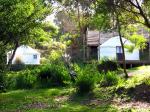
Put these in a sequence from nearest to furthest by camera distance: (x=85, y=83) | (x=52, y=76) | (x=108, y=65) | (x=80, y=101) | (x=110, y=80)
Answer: (x=80, y=101), (x=85, y=83), (x=110, y=80), (x=52, y=76), (x=108, y=65)

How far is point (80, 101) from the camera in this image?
1655 cm

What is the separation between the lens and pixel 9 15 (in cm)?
1606

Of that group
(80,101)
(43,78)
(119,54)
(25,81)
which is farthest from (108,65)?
(119,54)

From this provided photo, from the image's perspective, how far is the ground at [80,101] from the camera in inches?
567

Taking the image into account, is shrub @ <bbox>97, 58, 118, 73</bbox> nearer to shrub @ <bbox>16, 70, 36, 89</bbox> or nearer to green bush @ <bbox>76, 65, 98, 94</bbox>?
shrub @ <bbox>16, 70, 36, 89</bbox>

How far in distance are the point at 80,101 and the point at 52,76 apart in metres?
7.14

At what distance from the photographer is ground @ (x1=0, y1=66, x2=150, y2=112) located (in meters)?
14.4

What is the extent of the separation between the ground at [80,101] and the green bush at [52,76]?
3.41m

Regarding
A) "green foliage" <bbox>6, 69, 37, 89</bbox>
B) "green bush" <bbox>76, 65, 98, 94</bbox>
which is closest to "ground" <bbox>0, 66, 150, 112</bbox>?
"green bush" <bbox>76, 65, 98, 94</bbox>

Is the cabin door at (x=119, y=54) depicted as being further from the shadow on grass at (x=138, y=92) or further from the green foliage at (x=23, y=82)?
the shadow on grass at (x=138, y=92)

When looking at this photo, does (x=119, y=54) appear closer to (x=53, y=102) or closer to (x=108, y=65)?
(x=108, y=65)

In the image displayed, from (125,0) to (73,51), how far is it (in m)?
42.0

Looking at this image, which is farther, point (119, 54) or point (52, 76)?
point (119, 54)

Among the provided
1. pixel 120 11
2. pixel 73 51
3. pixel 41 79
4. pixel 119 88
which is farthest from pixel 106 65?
pixel 73 51
